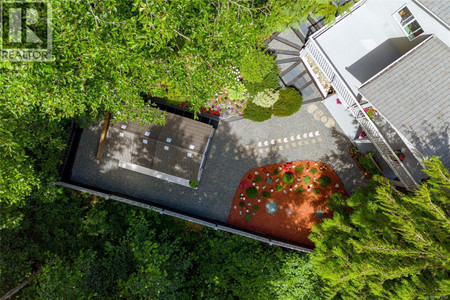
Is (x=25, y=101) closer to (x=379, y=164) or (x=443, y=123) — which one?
(x=443, y=123)

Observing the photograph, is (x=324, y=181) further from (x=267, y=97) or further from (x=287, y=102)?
(x=267, y=97)

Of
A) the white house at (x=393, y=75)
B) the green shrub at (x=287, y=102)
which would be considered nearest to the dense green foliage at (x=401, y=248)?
the white house at (x=393, y=75)

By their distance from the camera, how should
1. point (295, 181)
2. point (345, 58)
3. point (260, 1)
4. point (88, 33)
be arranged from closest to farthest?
1. point (88, 33)
2. point (260, 1)
3. point (345, 58)
4. point (295, 181)

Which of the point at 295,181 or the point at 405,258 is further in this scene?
the point at 295,181

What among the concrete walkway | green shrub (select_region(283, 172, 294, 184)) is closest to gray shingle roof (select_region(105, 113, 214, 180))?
the concrete walkway

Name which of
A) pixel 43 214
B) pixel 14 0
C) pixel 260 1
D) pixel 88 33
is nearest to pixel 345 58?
pixel 260 1

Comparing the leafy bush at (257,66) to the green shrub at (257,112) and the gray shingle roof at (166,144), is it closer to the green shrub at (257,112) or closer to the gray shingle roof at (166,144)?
the green shrub at (257,112)
